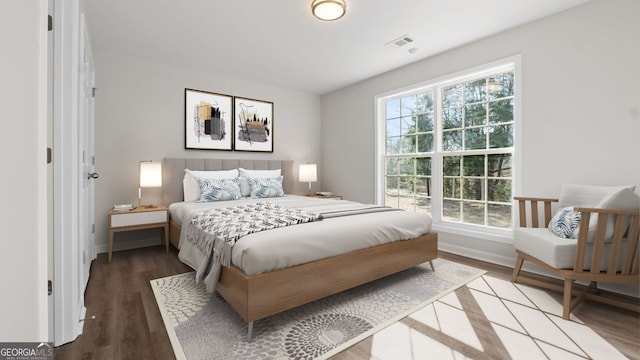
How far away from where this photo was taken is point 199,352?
156 cm

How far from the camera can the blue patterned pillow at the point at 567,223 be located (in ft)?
7.17

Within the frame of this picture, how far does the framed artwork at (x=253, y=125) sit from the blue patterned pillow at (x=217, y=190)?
914 mm

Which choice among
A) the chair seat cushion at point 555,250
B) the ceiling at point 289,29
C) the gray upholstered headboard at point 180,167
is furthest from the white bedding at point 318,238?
the ceiling at point 289,29

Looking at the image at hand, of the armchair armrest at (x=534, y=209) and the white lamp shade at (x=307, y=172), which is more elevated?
the white lamp shade at (x=307, y=172)

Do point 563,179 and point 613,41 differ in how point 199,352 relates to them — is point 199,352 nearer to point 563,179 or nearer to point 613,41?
point 563,179

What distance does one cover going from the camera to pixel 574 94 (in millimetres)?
2594

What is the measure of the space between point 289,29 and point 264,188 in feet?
6.84

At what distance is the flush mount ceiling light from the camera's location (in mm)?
2391

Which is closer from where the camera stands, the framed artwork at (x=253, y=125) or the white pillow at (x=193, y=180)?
the white pillow at (x=193, y=180)

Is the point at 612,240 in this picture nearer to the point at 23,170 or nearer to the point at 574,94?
the point at 574,94

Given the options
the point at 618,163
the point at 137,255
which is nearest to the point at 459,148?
the point at 618,163

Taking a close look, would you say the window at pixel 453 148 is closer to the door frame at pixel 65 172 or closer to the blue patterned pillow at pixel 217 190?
the blue patterned pillow at pixel 217 190

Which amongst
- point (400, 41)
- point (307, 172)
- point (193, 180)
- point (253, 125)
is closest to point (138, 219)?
point (193, 180)

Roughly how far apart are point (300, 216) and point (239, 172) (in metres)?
2.18
